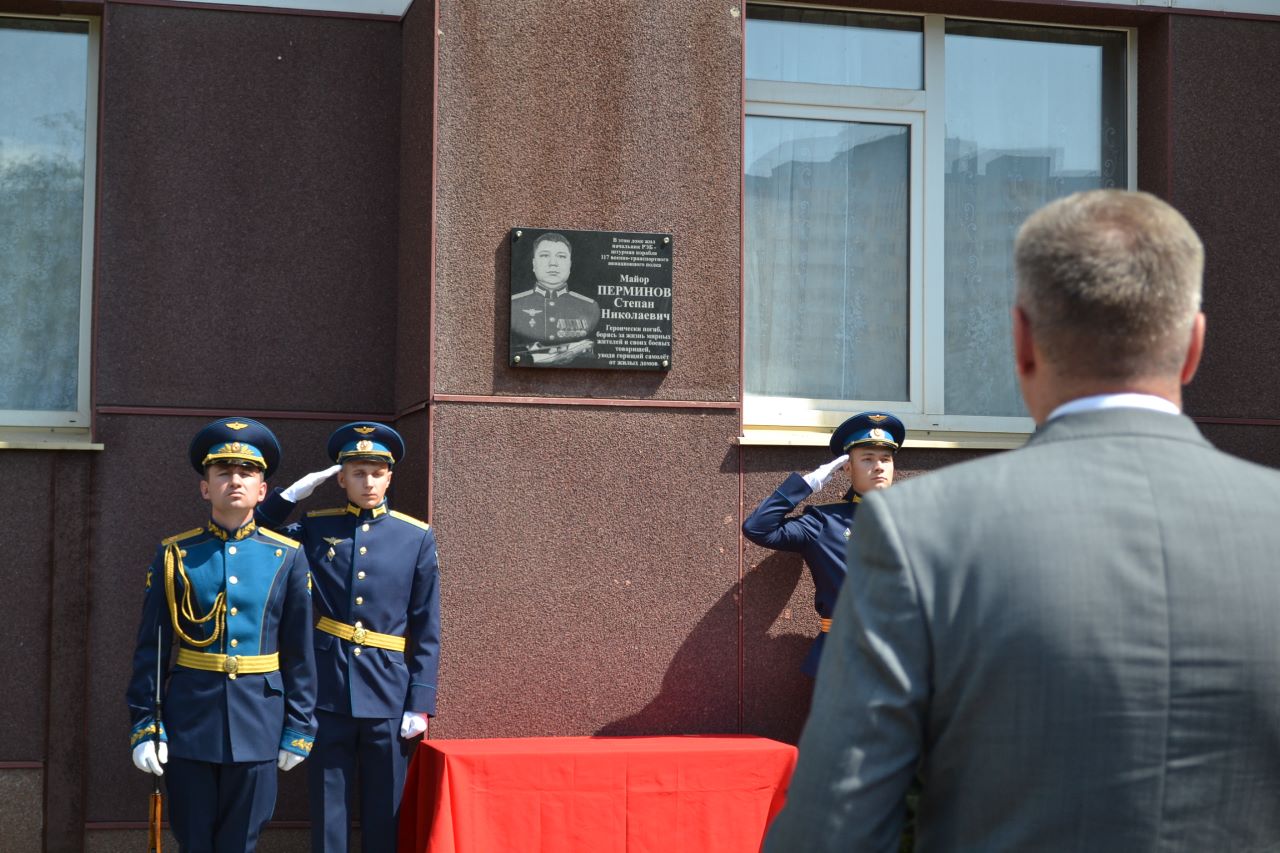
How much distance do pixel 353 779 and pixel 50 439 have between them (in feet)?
6.43

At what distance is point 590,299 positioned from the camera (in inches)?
221

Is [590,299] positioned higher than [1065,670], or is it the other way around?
[590,299]

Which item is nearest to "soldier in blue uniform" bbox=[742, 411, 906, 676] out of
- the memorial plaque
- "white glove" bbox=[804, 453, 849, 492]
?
"white glove" bbox=[804, 453, 849, 492]

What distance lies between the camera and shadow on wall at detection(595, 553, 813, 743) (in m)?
5.52

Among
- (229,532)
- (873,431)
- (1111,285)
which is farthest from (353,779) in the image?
(1111,285)

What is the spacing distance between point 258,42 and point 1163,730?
5393 millimetres

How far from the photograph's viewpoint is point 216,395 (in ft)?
19.5

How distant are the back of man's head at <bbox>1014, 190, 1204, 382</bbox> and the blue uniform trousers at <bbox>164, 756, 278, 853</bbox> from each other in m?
3.75

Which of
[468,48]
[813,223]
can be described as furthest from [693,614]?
[468,48]

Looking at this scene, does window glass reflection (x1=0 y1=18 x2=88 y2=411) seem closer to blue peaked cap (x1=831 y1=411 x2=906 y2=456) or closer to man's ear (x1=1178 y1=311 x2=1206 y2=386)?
blue peaked cap (x1=831 y1=411 x2=906 y2=456)

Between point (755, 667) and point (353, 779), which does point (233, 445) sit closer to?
point (353, 779)

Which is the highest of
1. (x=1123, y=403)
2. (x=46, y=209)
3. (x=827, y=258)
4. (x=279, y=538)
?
(x=46, y=209)

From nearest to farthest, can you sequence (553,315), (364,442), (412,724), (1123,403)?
(1123,403)
(412,724)
(364,442)
(553,315)

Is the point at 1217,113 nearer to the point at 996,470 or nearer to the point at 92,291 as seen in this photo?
the point at 92,291
